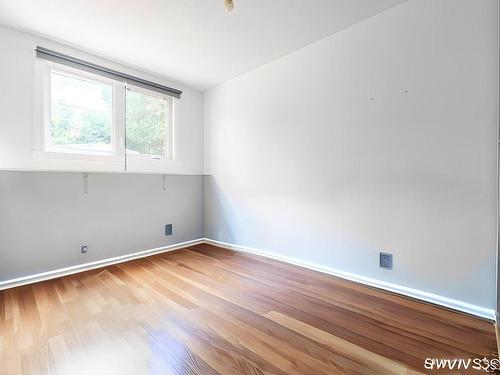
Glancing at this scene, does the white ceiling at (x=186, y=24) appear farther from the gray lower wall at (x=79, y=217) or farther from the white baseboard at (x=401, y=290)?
the white baseboard at (x=401, y=290)

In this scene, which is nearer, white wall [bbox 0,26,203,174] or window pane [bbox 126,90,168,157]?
white wall [bbox 0,26,203,174]

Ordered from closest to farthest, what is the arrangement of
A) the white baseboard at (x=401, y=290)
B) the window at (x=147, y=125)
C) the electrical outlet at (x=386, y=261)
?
the white baseboard at (x=401, y=290) → the electrical outlet at (x=386, y=261) → the window at (x=147, y=125)

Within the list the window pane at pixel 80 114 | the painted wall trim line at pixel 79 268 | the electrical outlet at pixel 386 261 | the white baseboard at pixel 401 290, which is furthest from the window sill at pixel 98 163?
the electrical outlet at pixel 386 261

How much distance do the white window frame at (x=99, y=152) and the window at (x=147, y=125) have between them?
4cm

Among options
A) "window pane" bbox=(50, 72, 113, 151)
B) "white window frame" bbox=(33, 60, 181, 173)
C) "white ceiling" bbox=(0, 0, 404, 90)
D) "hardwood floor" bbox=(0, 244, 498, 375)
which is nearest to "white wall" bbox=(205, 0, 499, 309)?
"white ceiling" bbox=(0, 0, 404, 90)

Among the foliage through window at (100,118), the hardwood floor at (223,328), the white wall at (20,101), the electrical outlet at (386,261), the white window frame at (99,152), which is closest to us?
the hardwood floor at (223,328)

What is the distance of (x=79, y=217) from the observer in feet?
8.72

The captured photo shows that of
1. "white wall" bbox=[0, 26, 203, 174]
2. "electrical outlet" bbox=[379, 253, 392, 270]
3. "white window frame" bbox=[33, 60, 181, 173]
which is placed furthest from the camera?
"white window frame" bbox=[33, 60, 181, 173]

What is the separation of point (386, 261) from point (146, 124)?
10.5 feet

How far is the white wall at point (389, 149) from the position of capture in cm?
175

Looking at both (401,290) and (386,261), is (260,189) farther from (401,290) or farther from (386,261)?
(401,290)

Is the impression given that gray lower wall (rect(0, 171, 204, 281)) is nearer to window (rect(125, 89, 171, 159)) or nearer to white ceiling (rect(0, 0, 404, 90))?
window (rect(125, 89, 171, 159))

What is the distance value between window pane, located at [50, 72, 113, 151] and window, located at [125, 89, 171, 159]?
0.76 ft

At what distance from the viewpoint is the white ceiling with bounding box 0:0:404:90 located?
79.2 inches
